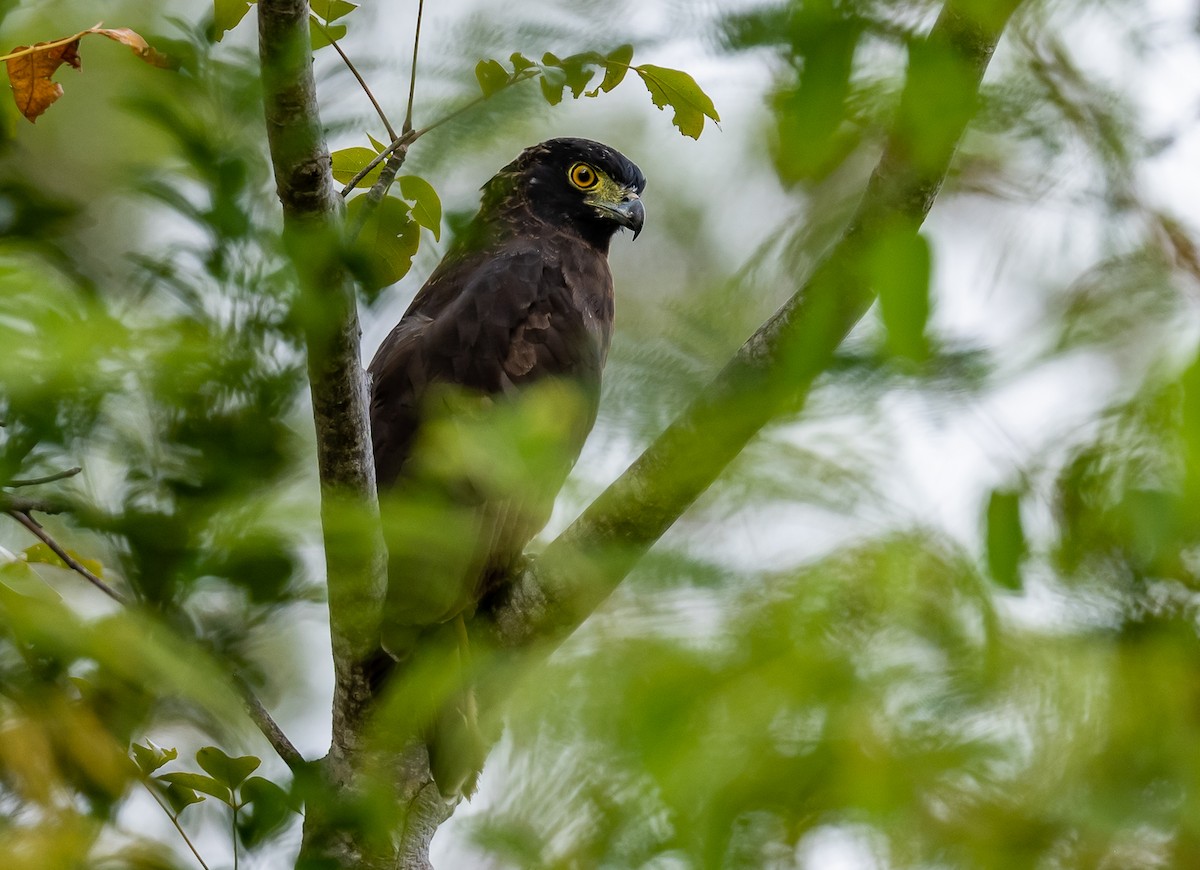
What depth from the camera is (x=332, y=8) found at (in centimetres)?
186

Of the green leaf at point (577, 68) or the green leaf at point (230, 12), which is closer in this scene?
the green leaf at point (577, 68)

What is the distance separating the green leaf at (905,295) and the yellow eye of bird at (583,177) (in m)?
4.13

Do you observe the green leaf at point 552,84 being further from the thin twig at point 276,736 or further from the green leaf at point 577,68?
the thin twig at point 276,736

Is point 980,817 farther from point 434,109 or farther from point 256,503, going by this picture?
point 434,109

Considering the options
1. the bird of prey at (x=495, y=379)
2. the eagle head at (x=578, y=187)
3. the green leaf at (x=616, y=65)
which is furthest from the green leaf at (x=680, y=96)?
Answer: the eagle head at (x=578, y=187)

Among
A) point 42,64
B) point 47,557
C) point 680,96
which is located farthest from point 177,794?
point 680,96

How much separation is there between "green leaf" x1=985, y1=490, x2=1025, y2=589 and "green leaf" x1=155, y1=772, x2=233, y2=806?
1.35m

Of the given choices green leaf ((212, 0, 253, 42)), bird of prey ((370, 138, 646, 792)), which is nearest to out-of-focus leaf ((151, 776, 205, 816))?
bird of prey ((370, 138, 646, 792))

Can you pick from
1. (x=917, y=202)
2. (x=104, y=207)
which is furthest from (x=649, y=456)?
(x=104, y=207)

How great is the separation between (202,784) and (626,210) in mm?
3228

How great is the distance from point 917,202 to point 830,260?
0.15 m

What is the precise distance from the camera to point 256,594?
114 centimetres

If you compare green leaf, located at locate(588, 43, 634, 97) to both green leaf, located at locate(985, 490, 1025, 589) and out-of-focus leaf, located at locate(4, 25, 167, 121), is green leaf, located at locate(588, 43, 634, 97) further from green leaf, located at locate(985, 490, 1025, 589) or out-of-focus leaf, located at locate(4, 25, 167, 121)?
green leaf, located at locate(985, 490, 1025, 589)

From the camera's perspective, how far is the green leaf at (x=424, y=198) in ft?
5.78
